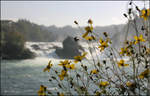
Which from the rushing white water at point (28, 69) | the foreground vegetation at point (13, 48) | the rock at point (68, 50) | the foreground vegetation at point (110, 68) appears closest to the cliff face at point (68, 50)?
the rock at point (68, 50)

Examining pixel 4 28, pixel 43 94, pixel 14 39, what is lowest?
pixel 43 94

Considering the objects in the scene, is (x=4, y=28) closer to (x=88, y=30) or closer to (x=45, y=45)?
(x=45, y=45)

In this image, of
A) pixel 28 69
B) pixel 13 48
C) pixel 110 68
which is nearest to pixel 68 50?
pixel 13 48

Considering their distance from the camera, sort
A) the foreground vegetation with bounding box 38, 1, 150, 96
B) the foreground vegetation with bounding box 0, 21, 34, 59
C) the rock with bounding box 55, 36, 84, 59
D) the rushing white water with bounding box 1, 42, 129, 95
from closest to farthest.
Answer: the foreground vegetation with bounding box 38, 1, 150, 96
the rushing white water with bounding box 1, 42, 129, 95
the foreground vegetation with bounding box 0, 21, 34, 59
the rock with bounding box 55, 36, 84, 59

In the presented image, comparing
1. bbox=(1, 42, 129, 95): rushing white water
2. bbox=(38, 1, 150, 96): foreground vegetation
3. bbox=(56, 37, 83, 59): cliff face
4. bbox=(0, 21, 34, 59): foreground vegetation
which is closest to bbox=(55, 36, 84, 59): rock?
bbox=(56, 37, 83, 59): cliff face

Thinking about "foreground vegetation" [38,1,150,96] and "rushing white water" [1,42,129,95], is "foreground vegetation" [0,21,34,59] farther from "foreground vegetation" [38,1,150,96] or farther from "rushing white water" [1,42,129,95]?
"foreground vegetation" [38,1,150,96]

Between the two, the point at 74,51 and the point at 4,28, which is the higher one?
the point at 4,28

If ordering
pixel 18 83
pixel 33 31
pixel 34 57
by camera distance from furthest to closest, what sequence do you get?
pixel 33 31
pixel 34 57
pixel 18 83

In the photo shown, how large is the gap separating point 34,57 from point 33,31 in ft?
105

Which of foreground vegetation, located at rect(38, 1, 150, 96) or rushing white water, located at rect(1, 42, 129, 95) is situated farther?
rushing white water, located at rect(1, 42, 129, 95)

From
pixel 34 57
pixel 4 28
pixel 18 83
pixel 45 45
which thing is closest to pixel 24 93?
pixel 18 83

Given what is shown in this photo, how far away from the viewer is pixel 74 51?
118ft

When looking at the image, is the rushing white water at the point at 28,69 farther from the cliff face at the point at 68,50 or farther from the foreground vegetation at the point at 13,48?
the foreground vegetation at the point at 13,48

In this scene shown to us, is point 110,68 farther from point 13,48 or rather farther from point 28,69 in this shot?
point 13,48
